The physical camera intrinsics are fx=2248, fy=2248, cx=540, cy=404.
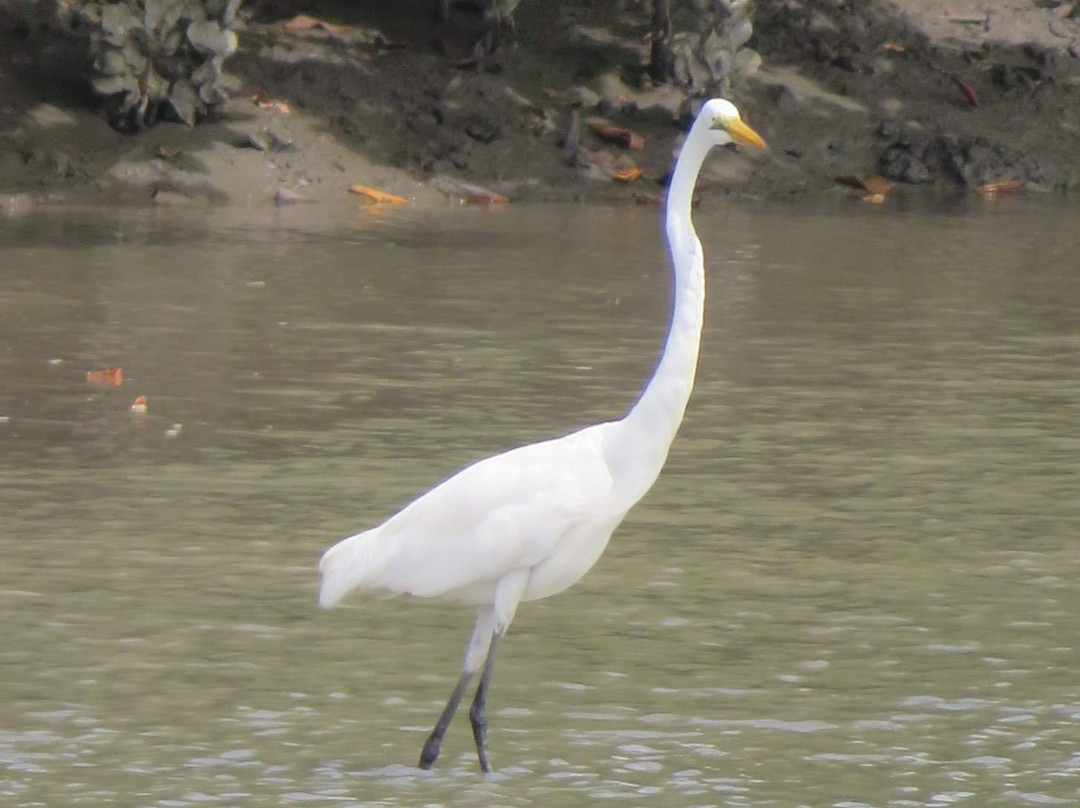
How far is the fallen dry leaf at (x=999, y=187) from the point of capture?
22328 millimetres

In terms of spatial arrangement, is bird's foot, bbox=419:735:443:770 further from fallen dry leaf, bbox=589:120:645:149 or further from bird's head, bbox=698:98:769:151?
fallen dry leaf, bbox=589:120:645:149

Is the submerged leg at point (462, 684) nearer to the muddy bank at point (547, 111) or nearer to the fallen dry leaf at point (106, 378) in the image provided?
the fallen dry leaf at point (106, 378)


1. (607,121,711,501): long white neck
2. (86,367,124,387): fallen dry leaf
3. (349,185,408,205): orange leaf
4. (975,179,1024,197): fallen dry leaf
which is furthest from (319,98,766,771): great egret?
(975,179,1024,197): fallen dry leaf

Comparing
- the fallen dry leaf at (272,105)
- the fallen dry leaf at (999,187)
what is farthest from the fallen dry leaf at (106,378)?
the fallen dry leaf at (999,187)

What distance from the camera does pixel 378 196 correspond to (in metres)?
20.2

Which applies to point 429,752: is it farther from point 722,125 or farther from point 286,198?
point 286,198

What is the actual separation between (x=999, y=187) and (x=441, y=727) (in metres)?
17.3

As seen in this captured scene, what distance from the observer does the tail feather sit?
6.19 meters

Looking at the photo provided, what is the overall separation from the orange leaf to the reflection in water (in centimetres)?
389

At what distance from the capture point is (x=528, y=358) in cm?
1264

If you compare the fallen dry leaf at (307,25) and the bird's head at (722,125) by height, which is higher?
the bird's head at (722,125)

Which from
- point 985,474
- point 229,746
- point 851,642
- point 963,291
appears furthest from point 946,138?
point 229,746

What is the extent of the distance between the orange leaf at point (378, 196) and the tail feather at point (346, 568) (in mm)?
14103

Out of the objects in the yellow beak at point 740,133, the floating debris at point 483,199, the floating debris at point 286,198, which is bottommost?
the floating debris at point 286,198
